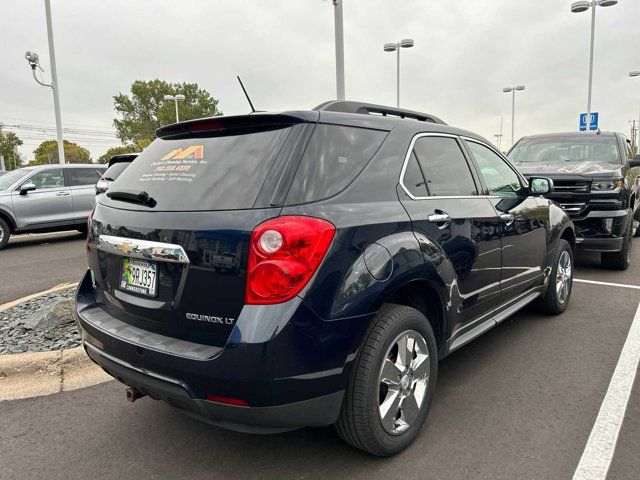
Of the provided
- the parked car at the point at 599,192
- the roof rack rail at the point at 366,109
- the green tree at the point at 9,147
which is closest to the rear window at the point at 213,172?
A: the roof rack rail at the point at 366,109

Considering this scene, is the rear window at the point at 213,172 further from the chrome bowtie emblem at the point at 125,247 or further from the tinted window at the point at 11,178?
the tinted window at the point at 11,178

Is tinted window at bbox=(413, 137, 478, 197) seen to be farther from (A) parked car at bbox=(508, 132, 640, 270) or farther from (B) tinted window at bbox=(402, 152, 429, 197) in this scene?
(A) parked car at bbox=(508, 132, 640, 270)

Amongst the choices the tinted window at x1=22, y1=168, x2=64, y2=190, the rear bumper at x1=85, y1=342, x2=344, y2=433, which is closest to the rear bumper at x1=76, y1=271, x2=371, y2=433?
the rear bumper at x1=85, y1=342, x2=344, y2=433

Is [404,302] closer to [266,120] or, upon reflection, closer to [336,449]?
[336,449]

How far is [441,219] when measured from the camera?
9.20ft

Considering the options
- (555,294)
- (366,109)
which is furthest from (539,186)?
(366,109)

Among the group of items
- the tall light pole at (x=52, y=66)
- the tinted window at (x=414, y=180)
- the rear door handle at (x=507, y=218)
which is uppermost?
the tall light pole at (x=52, y=66)

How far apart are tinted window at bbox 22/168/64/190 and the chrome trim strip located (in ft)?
30.6

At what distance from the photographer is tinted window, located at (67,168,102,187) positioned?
10877mm

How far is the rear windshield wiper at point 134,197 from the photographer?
2.45 m

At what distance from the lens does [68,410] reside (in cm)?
310

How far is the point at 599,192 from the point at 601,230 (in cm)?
50

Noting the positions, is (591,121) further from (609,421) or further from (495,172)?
(609,421)

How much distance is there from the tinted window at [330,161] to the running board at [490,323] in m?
1.32
